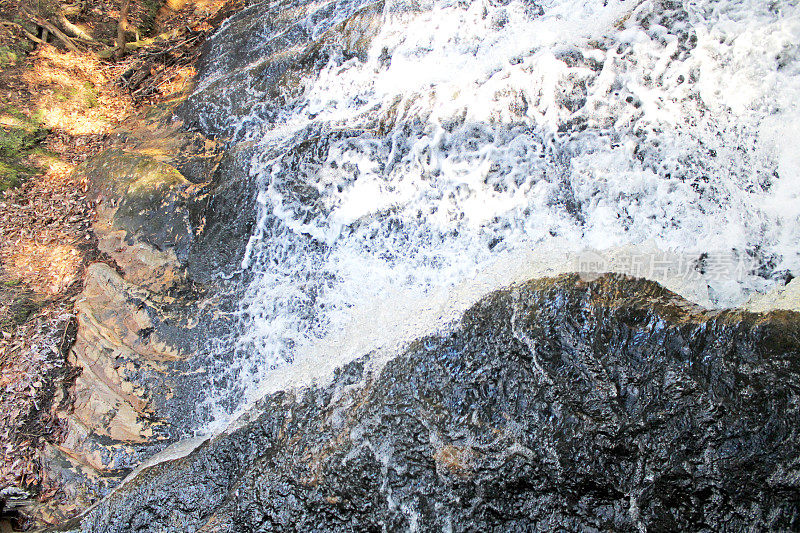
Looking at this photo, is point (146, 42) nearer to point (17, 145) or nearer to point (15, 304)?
point (17, 145)

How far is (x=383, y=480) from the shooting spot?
105 inches

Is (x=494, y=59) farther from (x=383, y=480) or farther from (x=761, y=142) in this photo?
(x=383, y=480)

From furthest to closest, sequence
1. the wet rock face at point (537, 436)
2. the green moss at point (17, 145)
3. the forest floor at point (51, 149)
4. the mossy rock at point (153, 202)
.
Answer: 1. the green moss at point (17, 145)
2. the mossy rock at point (153, 202)
3. the forest floor at point (51, 149)
4. the wet rock face at point (537, 436)

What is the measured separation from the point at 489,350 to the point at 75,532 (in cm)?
294

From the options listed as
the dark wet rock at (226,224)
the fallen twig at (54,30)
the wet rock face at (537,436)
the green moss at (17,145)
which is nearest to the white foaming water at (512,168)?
the dark wet rock at (226,224)

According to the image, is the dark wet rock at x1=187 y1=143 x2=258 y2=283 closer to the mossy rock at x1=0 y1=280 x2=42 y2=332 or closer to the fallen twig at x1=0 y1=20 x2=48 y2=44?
the mossy rock at x1=0 y1=280 x2=42 y2=332

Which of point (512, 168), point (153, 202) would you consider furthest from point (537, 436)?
point (153, 202)

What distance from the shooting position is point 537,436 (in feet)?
8.38

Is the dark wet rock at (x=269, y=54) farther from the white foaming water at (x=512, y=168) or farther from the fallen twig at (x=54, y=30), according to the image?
the fallen twig at (x=54, y=30)

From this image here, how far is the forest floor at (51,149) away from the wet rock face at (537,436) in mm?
1159

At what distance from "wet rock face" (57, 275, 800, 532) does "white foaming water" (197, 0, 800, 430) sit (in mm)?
320

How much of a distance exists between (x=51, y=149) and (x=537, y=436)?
620 cm

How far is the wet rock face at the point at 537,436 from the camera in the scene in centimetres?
225

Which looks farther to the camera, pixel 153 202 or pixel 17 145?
pixel 17 145
